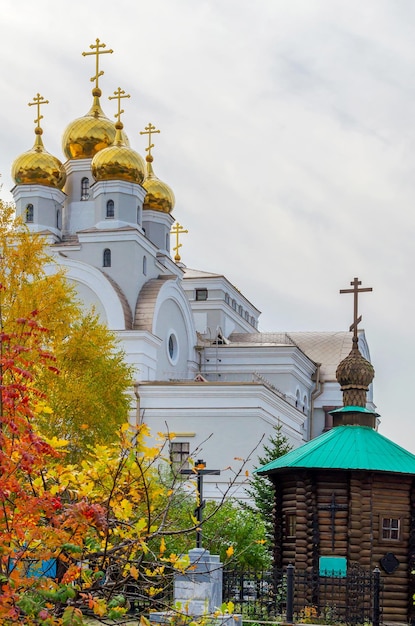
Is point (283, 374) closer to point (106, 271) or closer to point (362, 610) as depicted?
point (106, 271)

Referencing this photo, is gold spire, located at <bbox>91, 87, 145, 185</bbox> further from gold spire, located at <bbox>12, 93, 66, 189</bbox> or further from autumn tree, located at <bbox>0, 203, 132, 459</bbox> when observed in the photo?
autumn tree, located at <bbox>0, 203, 132, 459</bbox>

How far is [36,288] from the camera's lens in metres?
→ 21.8

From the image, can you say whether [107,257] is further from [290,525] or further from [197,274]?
[290,525]

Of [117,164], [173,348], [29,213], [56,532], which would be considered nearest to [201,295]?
[173,348]

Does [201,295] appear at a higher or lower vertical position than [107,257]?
higher

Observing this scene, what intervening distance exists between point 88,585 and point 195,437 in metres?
24.2

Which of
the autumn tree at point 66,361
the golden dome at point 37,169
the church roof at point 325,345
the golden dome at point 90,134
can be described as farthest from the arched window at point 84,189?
the autumn tree at point 66,361

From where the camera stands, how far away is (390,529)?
53.8ft

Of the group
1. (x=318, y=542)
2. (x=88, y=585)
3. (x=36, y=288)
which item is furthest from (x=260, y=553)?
(x=88, y=585)

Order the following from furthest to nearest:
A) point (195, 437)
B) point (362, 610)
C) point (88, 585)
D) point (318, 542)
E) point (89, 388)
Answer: point (195, 437) < point (89, 388) < point (318, 542) < point (362, 610) < point (88, 585)

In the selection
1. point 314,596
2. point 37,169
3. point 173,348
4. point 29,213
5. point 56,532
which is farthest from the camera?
point 173,348

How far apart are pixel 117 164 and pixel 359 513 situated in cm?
2051

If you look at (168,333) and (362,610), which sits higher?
(168,333)

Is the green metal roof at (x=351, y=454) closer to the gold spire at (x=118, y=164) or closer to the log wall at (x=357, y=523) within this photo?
the log wall at (x=357, y=523)
